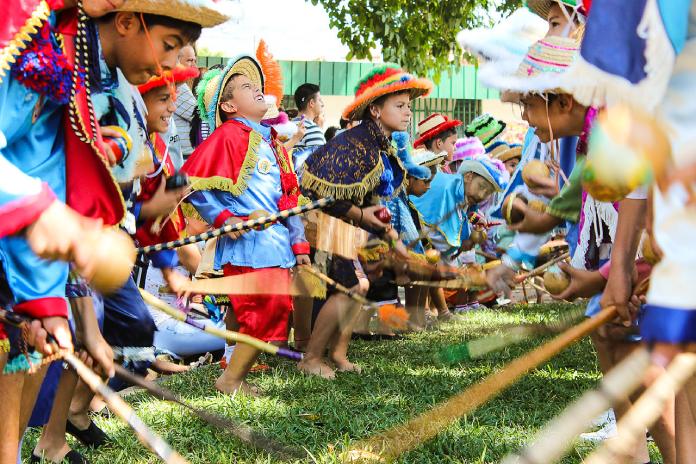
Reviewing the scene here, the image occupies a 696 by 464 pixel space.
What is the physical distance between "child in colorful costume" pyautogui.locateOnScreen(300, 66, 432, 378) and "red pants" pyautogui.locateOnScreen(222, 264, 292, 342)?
50 centimetres

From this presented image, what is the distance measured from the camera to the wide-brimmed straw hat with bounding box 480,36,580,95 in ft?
10.6

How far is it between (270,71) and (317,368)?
2148mm

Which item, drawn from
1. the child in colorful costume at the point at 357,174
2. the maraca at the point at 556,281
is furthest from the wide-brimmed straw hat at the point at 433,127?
the maraca at the point at 556,281

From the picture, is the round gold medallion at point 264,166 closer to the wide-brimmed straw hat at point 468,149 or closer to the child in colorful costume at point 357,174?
the child in colorful costume at point 357,174

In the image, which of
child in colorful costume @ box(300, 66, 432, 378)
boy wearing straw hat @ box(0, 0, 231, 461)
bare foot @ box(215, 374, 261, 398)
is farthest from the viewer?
child in colorful costume @ box(300, 66, 432, 378)

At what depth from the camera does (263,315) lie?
5.36 m

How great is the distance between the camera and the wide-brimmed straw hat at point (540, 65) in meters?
3.22

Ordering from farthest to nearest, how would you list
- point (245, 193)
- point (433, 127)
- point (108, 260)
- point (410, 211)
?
point (433, 127)
point (410, 211)
point (245, 193)
point (108, 260)

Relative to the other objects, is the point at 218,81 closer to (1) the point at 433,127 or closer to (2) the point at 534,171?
(2) the point at 534,171

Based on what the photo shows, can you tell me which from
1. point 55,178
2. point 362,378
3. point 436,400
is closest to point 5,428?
point 55,178

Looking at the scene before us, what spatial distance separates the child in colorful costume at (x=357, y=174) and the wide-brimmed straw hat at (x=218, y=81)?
675mm

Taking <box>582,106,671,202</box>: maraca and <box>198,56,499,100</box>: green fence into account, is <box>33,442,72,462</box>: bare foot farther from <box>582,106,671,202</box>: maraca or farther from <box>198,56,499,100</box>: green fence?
<box>198,56,499,100</box>: green fence

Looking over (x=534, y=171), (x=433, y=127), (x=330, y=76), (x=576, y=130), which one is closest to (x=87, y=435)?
(x=534, y=171)

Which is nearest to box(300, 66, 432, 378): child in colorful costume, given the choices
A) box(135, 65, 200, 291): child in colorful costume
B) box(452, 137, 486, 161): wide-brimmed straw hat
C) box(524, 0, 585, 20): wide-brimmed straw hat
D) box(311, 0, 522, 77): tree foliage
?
box(135, 65, 200, 291): child in colorful costume
